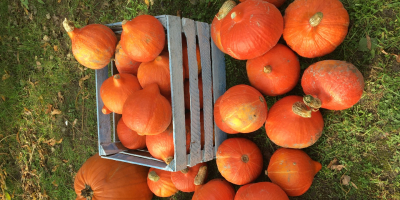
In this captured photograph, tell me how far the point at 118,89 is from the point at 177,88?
0.62 metres

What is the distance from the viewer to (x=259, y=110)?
211 cm

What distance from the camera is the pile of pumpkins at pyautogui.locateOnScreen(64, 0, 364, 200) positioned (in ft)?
6.50

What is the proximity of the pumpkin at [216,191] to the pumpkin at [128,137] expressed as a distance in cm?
→ 85

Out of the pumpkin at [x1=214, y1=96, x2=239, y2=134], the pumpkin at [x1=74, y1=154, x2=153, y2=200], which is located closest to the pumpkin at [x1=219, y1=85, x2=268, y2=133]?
the pumpkin at [x1=214, y1=96, x2=239, y2=134]

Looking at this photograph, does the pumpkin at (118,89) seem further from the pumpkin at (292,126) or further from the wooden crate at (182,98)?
the pumpkin at (292,126)

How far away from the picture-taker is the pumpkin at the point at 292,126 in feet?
6.71

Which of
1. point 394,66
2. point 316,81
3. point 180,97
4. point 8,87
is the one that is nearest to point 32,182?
point 8,87

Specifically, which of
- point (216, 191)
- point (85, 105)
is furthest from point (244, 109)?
point (85, 105)

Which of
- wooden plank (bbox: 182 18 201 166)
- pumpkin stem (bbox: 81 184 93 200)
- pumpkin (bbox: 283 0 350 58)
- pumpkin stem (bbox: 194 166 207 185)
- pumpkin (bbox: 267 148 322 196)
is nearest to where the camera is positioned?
pumpkin (bbox: 283 0 350 58)

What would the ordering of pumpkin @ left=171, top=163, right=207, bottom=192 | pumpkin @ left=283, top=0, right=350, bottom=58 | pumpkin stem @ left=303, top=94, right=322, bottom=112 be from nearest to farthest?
pumpkin stem @ left=303, top=94, right=322, bottom=112 < pumpkin @ left=283, top=0, right=350, bottom=58 < pumpkin @ left=171, top=163, right=207, bottom=192

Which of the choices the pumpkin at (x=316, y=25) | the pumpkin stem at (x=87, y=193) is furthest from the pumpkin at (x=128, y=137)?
the pumpkin at (x=316, y=25)

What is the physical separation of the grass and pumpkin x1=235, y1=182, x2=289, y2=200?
1.74ft

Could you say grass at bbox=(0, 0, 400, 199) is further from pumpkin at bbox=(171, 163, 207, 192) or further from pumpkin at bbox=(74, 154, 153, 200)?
pumpkin at bbox=(74, 154, 153, 200)

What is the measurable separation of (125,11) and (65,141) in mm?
2604
